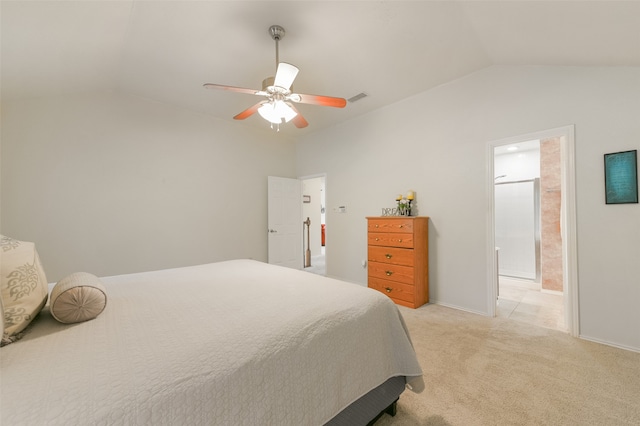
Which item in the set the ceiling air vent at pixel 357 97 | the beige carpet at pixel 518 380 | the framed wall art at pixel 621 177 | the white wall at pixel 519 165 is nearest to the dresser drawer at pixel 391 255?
the beige carpet at pixel 518 380

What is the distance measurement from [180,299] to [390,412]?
1.39 m

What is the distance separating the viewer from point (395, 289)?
11.2ft

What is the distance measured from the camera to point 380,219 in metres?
3.59

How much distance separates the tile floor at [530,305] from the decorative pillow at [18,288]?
389cm

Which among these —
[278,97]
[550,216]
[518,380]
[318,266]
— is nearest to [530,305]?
[550,216]

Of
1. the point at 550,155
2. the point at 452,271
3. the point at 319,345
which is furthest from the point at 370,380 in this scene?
the point at 550,155

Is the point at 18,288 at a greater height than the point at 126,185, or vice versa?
the point at 126,185

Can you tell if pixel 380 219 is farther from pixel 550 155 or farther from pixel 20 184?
pixel 20 184

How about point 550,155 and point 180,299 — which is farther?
point 550,155

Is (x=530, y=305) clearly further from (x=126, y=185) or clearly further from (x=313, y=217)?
(x=126, y=185)

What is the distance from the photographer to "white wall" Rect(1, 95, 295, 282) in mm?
2895

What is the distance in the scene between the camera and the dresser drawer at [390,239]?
3268mm

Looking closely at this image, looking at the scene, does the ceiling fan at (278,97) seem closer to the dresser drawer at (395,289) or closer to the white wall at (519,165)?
the dresser drawer at (395,289)

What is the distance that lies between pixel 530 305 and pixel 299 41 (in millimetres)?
4147
